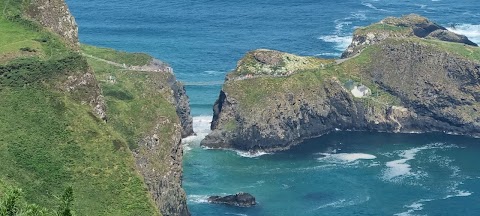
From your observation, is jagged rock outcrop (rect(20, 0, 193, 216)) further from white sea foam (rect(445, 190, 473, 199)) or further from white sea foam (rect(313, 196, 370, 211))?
white sea foam (rect(445, 190, 473, 199))

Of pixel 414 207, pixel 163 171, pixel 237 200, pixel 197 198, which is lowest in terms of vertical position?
pixel 414 207

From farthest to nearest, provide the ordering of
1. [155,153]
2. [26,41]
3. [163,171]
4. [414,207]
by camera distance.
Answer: [414,207] → [155,153] → [163,171] → [26,41]

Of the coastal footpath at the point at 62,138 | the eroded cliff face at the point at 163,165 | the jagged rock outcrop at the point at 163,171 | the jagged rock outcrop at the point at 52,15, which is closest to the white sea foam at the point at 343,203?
the jagged rock outcrop at the point at 163,171

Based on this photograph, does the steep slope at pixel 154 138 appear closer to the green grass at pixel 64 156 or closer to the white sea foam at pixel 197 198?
the white sea foam at pixel 197 198

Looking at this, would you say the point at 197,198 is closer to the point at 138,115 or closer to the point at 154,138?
the point at 154,138

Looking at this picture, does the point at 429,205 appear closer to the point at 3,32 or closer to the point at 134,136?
the point at 134,136

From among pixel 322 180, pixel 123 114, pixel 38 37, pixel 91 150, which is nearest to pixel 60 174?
pixel 91 150

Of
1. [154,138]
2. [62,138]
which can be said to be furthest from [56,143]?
[154,138]
